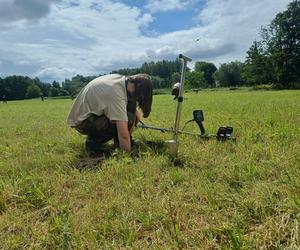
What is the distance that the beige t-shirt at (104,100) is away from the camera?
15.9 feet

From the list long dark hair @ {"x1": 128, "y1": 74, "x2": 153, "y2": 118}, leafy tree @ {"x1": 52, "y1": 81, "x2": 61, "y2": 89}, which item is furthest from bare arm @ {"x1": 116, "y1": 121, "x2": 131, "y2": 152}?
leafy tree @ {"x1": 52, "y1": 81, "x2": 61, "y2": 89}

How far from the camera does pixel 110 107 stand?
488cm

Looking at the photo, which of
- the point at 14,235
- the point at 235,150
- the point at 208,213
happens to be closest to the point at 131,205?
the point at 208,213

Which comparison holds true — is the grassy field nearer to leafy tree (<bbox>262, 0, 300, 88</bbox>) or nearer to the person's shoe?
the person's shoe

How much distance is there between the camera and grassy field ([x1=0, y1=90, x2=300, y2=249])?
92.2 inches

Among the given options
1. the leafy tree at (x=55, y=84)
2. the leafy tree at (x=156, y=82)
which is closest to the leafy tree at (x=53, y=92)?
the leafy tree at (x=55, y=84)

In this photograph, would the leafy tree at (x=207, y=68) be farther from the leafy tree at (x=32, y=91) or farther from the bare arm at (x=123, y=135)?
the bare arm at (x=123, y=135)

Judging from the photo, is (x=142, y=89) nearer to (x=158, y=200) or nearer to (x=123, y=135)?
(x=123, y=135)

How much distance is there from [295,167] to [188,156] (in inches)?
56.7

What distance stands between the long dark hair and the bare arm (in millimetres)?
503

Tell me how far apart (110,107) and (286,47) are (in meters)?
59.0

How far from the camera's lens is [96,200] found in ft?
10.2

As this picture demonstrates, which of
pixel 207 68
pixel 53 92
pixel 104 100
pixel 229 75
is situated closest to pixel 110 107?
pixel 104 100

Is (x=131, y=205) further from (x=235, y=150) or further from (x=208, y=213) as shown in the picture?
(x=235, y=150)
